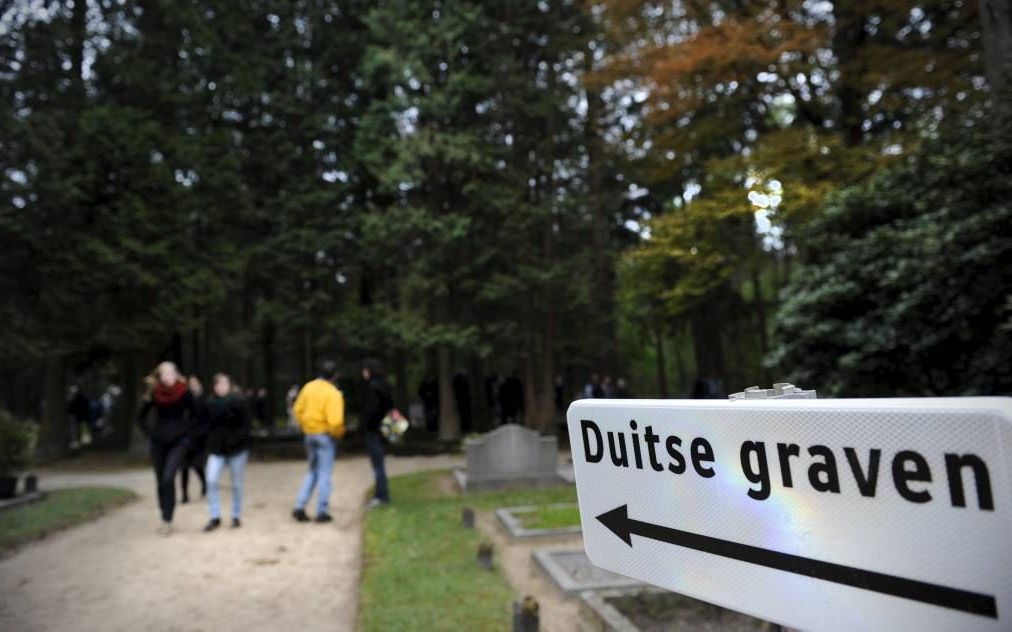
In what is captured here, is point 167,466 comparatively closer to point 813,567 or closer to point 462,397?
point 813,567

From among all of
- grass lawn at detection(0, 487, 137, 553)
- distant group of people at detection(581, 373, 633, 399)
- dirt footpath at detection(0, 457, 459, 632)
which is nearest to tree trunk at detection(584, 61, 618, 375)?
distant group of people at detection(581, 373, 633, 399)

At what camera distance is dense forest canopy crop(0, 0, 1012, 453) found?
11188 millimetres

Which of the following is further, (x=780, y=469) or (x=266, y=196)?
(x=266, y=196)

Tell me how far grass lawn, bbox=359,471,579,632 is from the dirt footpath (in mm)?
268

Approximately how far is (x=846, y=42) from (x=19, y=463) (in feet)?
54.6

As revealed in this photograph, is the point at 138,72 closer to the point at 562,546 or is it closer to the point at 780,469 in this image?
the point at 562,546

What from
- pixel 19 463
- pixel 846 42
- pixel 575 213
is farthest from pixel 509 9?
pixel 19 463

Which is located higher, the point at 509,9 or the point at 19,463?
the point at 509,9

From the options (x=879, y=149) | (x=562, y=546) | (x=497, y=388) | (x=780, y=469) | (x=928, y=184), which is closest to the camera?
(x=780, y=469)

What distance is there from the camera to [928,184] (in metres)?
9.85

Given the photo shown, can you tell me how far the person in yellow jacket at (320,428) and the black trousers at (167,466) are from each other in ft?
4.91

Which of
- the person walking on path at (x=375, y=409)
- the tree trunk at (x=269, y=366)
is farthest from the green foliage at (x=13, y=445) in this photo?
the tree trunk at (x=269, y=366)

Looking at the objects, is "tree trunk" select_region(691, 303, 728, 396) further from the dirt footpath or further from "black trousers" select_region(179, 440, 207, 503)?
"black trousers" select_region(179, 440, 207, 503)

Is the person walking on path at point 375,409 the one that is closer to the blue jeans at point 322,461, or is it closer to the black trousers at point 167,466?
the blue jeans at point 322,461
